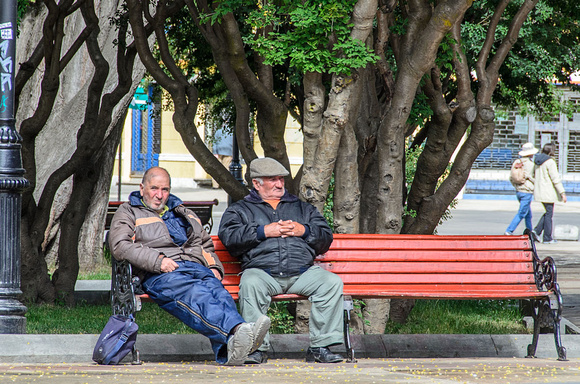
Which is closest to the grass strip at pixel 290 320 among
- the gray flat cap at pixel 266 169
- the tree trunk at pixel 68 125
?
the tree trunk at pixel 68 125

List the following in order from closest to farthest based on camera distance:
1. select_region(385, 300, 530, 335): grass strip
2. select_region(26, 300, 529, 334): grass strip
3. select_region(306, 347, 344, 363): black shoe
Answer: select_region(306, 347, 344, 363): black shoe < select_region(26, 300, 529, 334): grass strip < select_region(385, 300, 530, 335): grass strip

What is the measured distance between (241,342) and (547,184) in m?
11.2

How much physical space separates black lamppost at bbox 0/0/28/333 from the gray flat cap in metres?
1.58

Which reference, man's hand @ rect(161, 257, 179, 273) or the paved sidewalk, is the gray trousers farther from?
man's hand @ rect(161, 257, 179, 273)

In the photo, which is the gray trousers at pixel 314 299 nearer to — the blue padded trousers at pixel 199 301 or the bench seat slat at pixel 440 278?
the blue padded trousers at pixel 199 301

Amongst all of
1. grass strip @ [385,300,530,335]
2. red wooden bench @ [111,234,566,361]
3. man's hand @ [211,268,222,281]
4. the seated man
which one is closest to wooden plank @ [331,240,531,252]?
red wooden bench @ [111,234,566,361]

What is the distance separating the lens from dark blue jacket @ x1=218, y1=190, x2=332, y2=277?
5957 mm

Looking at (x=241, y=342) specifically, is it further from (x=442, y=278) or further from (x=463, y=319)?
(x=463, y=319)

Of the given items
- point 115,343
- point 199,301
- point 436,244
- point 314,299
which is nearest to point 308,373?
point 314,299

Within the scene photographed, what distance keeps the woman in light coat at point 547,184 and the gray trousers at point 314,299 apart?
10196 millimetres

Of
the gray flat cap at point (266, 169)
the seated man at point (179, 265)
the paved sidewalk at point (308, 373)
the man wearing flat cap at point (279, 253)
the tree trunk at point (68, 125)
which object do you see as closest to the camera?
the paved sidewalk at point (308, 373)

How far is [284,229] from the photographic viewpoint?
5953mm

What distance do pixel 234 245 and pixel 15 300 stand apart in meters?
1.51

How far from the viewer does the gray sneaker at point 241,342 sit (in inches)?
205
